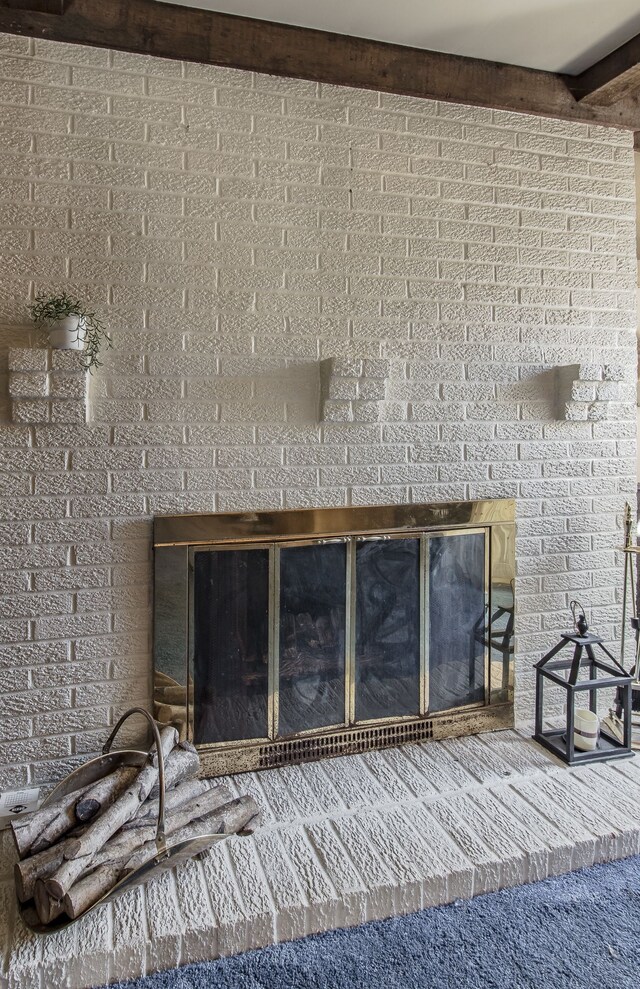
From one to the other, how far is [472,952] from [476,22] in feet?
8.74

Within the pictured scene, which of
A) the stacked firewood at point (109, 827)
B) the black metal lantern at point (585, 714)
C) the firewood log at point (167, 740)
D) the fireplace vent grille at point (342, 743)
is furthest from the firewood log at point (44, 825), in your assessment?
the black metal lantern at point (585, 714)

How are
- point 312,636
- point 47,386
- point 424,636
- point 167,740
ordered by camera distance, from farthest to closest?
1. point 424,636
2. point 312,636
3. point 167,740
4. point 47,386

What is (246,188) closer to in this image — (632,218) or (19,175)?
(19,175)

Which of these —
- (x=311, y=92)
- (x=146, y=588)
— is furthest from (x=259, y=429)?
(x=311, y=92)

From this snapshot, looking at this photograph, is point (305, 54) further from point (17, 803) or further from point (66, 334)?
point (17, 803)

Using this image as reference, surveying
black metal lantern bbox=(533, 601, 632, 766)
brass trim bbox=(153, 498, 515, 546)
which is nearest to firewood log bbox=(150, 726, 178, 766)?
brass trim bbox=(153, 498, 515, 546)

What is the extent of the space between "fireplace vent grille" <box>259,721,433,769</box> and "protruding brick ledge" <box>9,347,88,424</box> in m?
1.24

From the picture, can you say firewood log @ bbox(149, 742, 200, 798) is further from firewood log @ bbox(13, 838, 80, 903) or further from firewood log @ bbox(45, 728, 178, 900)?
firewood log @ bbox(13, 838, 80, 903)

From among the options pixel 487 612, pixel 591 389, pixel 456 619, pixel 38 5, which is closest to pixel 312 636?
pixel 456 619

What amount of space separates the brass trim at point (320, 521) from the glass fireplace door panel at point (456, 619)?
8 centimetres

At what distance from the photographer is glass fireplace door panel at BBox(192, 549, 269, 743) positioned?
2129 millimetres

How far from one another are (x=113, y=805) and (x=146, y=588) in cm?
62

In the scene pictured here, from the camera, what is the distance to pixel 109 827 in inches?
65.9

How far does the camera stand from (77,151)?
197 centimetres
